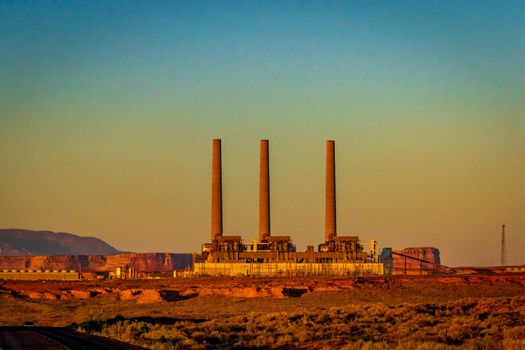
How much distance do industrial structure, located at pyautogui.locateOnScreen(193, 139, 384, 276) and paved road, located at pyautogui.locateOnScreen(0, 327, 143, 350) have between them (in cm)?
8549

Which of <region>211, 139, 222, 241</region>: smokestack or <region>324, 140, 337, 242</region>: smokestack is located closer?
<region>324, 140, 337, 242</region>: smokestack

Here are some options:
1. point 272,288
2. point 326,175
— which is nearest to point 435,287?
point 272,288

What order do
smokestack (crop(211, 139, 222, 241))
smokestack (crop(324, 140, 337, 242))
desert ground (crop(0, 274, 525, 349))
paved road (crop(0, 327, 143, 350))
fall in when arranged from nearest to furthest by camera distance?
paved road (crop(0, 327, 143, 350)) → desert ground (crop(0, 274, 525, 349)) → smokestack (crop(324, 140, 337, 242)) → smokestack (crop(211, 139, 222, 241))

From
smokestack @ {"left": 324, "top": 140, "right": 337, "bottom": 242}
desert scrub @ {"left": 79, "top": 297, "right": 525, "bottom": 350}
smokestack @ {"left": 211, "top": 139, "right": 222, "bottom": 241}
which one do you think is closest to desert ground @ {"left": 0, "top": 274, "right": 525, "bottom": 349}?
desert scrub @ {"left": 79, "top": 297, "right": 525, "bottom": 350}

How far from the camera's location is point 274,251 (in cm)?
13725

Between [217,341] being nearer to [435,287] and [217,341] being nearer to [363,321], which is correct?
[363,321]

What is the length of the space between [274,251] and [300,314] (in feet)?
271

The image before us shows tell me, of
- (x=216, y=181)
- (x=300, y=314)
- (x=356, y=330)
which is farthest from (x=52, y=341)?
(x=216, y=181)

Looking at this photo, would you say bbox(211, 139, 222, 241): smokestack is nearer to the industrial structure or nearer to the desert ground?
the industrial structure

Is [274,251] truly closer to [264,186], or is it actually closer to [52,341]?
[264,186]

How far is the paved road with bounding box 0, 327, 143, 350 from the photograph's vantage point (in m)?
38.5

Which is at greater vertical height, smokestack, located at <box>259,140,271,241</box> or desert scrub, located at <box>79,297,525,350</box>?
smokestack, located at <box>259,140,271,241</box>

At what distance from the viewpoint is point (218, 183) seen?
436 ft

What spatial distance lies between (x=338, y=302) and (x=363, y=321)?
30753 millimetres
